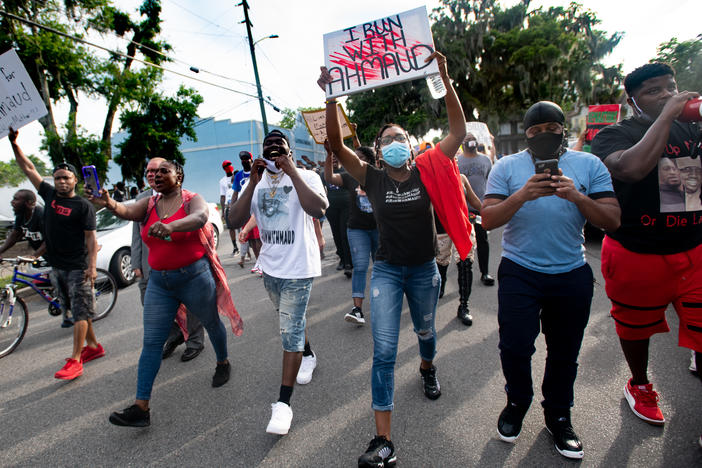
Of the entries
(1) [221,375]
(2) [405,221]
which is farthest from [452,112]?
(1) [221,375]

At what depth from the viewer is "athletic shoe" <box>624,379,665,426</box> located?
2.38 meters

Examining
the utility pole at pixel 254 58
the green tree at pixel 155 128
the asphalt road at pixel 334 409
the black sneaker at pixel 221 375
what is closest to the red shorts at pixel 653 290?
the asphalt road at pixel 334 409

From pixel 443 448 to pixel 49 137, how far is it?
20.7 m

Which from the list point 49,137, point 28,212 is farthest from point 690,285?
point 49,137

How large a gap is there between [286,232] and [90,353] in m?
2.90

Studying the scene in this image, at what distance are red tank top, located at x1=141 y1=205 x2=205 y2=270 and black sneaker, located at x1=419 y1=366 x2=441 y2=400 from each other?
6.61 feet

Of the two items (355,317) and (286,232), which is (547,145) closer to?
(286,232)

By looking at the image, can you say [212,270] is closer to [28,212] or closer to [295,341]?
[295,341]

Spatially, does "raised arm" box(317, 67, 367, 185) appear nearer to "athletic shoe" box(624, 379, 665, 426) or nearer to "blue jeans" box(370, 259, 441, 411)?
"blue jeans" box(370, 259, 441, 411)

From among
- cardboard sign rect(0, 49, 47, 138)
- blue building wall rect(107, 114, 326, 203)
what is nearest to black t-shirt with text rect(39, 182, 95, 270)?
cardboard sign rect(0, 49, 47, 138)

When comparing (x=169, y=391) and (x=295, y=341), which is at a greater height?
(x=295, y=341)

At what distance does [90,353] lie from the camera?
13.4 feet

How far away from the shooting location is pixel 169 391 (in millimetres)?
3316

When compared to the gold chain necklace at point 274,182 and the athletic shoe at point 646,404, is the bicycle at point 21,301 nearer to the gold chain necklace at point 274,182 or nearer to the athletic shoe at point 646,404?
the gold chain necklace at point 274,182
